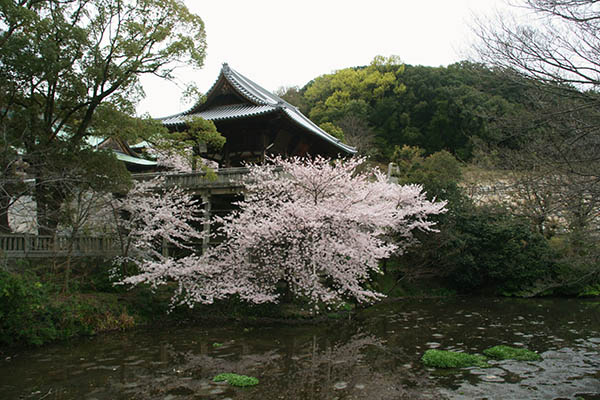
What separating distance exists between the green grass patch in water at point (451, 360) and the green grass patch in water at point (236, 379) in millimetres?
3629

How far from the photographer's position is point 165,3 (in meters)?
12.8

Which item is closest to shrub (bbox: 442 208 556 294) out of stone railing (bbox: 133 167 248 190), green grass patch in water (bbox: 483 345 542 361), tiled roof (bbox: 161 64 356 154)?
tiled roof (bbox: 161 64 356 154)

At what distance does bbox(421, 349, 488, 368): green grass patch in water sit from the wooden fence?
398 inches

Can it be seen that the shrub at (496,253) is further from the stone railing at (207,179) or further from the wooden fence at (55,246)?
the wooden fence at (55,246)

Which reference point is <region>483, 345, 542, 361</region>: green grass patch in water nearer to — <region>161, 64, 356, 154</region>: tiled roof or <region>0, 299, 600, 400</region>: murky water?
<region>0, 299, 600, 400</region>: murky water

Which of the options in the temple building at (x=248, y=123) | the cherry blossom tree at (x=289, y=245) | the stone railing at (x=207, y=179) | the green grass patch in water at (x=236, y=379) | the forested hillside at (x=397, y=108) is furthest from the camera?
the forested hillside at (x=397, y=108)

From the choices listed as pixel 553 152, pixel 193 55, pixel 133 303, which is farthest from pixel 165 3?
pixel 553 152

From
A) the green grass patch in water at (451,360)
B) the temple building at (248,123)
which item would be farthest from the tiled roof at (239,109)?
the green grass patch in water at (451,360)

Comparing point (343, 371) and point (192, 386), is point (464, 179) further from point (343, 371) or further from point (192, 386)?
point (192, 386)

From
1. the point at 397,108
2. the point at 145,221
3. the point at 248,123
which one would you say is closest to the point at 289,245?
the point at 145,221

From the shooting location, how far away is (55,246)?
1248cm

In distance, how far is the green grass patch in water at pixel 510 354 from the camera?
8875mm

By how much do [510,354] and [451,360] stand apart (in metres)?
1.67

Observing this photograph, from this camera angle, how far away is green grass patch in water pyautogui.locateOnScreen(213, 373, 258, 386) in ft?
23.8
